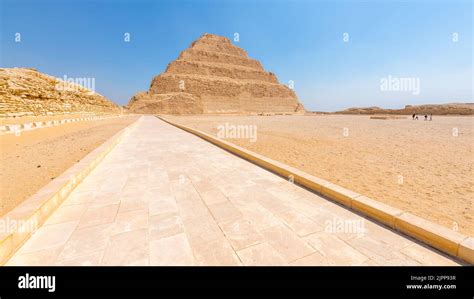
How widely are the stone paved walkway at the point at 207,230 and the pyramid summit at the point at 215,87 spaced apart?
2514 inches

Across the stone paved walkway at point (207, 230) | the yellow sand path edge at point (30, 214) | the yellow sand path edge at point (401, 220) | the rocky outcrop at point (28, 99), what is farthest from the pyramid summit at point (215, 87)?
the yellow sand path edge at point (401, 220)

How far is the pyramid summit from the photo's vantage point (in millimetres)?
64750

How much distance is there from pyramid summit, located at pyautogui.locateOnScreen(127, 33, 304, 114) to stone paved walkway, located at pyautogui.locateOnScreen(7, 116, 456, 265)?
63.9 metres

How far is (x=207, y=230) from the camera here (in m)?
2.28

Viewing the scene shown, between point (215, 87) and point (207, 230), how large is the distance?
81.5 metres

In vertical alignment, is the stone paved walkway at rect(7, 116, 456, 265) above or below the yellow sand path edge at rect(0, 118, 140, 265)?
below

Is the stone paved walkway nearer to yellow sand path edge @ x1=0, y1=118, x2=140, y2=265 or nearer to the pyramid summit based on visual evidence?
yellow sand path edge @ x1=0, y1=118, x2=140, y2=265

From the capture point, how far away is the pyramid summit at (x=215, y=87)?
64750 millimetres

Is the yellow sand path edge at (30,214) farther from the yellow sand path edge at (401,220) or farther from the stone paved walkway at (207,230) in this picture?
the yellow sand path edge at (401,220)

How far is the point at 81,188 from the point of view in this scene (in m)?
3.45

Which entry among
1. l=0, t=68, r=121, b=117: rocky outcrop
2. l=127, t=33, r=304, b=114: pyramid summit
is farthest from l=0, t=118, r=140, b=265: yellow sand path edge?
l=127, t=33, r=304, b=114: pyramid summit
